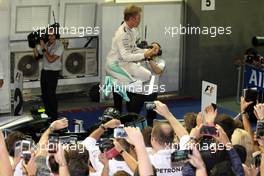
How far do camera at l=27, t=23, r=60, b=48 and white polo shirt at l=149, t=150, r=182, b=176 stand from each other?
4190 mm

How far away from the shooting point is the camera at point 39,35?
8.07 metres

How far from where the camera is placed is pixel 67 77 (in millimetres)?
9328

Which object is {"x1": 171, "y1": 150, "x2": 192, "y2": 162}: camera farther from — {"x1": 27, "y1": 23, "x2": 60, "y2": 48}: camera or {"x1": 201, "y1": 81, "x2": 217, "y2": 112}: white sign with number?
{"x1": 27, "y1": 23, "x2": 60, "y2": 48}: camera

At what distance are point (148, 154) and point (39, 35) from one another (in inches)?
178

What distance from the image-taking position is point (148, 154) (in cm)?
404

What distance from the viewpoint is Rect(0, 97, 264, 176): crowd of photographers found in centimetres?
343

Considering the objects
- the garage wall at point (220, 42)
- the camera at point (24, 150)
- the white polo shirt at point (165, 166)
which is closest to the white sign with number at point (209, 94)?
the white polo shirt at point (165, 166)

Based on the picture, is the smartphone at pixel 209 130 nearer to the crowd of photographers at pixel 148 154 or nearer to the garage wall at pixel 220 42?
the crowd of photographers at pixel 148 154

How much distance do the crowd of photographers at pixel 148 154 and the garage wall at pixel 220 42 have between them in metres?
5.32

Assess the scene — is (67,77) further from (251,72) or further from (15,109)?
(251,72)

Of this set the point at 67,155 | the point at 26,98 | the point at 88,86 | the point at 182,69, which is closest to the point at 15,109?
the point at 26,98

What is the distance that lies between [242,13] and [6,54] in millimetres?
4162

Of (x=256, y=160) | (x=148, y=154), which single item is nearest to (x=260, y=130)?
(x=256, y=160)

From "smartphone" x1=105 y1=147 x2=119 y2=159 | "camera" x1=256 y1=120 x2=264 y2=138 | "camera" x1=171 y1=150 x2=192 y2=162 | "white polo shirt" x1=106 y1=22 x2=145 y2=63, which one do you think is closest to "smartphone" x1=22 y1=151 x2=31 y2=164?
"smartphone" x1=105 y1=147 x2=119 y2=159
